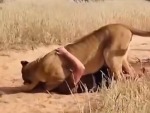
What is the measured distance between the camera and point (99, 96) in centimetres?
591

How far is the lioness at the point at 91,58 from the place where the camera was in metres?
7.20

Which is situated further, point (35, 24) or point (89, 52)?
point (35, 24)

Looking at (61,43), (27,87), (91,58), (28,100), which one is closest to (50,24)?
(61,43)

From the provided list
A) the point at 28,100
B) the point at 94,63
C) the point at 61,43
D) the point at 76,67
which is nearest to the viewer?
the point at 28,100

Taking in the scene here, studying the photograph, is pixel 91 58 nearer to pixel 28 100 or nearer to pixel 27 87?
pixel 27 87

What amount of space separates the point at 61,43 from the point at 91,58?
4439mm

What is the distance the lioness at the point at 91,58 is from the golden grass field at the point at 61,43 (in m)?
0.33

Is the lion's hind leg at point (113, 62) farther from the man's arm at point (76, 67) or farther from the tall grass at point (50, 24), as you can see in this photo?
the tall grass at point (50, 24)

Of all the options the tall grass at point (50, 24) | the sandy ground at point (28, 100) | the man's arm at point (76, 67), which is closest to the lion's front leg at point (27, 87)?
the sandy ground at point (28, 100)

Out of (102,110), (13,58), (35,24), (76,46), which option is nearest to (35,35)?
(35,24)

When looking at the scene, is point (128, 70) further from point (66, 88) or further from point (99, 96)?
point (99, 96)

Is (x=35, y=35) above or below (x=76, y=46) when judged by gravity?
below

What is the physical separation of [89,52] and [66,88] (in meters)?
0.70

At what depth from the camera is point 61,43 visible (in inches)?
463
